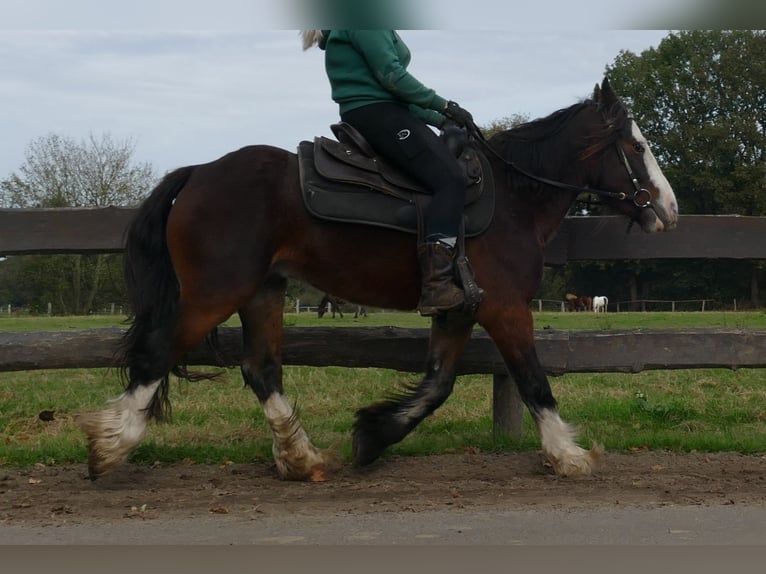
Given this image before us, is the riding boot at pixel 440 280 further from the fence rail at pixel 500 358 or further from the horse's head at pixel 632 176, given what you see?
the horse's head at pixel 632 176

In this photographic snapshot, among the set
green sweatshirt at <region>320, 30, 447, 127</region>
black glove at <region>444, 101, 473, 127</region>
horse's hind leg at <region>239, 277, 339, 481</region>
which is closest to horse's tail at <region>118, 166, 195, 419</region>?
horse's hind leg at <region>239, 277, 339, 481</region>

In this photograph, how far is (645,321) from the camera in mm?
17922

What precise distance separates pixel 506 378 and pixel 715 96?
1220 inches

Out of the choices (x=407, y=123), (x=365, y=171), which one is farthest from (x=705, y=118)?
(x=365, y=171)

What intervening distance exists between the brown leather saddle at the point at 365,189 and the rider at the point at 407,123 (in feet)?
0.30

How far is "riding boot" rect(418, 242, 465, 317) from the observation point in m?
4.82

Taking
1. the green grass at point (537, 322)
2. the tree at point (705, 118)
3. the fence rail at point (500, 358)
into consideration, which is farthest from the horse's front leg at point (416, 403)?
the tree at point (705, 118)

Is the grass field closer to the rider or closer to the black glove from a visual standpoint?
the rider

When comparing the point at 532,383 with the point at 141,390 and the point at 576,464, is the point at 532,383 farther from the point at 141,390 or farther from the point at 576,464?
the point at 141,390

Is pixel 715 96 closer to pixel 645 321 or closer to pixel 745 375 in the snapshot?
pixel 645 321

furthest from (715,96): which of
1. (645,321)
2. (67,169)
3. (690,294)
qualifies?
(67,169)

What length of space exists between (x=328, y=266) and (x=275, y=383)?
33.9 inches

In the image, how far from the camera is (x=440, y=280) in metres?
4.83

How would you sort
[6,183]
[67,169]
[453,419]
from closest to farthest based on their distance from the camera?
[453,419], [67,169], [6,183]
